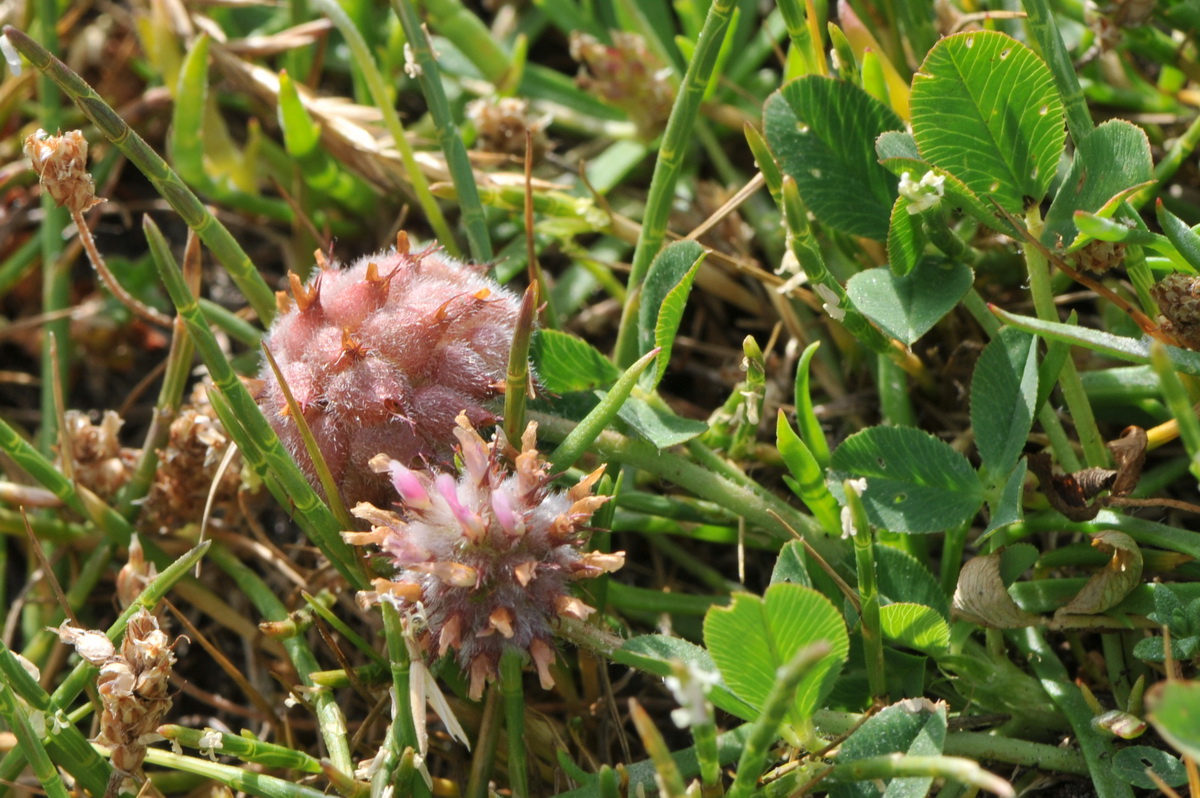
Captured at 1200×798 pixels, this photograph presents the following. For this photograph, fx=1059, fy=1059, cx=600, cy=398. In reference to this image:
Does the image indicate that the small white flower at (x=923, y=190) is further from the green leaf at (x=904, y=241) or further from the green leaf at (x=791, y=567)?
the green leaf at (x=791, y=567)

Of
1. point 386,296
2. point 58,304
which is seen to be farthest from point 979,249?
point 58,304

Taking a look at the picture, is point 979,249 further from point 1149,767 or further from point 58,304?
point 58,304

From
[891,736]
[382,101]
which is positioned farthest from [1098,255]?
[382,101]

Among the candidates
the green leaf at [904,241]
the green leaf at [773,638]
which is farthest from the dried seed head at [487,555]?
the green leaf at [904,241]

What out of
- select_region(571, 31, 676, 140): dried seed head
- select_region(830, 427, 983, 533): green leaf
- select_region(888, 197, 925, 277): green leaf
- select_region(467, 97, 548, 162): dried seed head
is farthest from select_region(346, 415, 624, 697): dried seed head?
select_region(571, 31, 676, 140): dried seed head

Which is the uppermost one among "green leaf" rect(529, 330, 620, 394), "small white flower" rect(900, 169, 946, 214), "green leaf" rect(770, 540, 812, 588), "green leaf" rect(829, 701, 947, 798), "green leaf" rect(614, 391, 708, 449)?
"small white flower" rect(900, 169, 946, 214)

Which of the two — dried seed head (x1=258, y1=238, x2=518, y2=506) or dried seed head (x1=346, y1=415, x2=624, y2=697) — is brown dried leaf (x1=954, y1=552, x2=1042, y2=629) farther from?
dried seed head (x1=258, y1=238, x2=518, y2=506)

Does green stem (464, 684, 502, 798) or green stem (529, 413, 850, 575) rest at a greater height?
green stem (529, 413, 850, 575)
